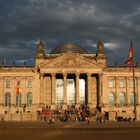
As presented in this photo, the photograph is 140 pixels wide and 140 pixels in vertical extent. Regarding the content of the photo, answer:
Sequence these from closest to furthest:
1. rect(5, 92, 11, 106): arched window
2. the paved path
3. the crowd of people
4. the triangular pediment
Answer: the paved path < the crowd of people < the triangular pediment < rect(5, 92, 11, 106): arched window

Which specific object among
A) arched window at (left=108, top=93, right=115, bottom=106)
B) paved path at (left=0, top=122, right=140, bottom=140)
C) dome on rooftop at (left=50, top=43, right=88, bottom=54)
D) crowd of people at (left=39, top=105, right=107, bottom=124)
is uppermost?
dome on rooftop at (left=50, top=43, right=88, bottom=54)

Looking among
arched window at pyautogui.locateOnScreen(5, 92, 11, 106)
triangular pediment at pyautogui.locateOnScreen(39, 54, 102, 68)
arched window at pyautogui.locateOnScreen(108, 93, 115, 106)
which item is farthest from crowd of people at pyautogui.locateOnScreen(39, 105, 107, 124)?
arched window at pyautogui.locateOnScreen(5, 92, 11, 106)

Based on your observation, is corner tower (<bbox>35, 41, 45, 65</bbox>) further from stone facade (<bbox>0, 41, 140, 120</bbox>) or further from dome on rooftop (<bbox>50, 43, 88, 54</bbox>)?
dome on rooftop (<bbox>50, 43, 88, 54</bbox>)

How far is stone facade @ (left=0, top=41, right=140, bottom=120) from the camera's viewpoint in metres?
102

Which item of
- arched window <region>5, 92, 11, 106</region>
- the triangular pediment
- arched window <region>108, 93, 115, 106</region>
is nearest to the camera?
the triangular pediment

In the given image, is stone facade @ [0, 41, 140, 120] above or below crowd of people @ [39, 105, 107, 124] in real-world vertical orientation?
above

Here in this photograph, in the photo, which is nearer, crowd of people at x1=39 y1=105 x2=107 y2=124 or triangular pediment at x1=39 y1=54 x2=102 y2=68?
crowd of people at x1=39 y1=105 x2=107 y2=124

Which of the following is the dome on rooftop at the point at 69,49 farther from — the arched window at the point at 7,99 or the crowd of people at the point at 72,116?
the crowd of people at the point at 72,116

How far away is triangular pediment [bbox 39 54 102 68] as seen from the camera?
102 m

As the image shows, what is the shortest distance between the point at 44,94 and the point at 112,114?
3161cm

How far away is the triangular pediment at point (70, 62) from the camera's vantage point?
10219cm

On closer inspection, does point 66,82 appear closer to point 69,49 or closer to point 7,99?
point 69,49

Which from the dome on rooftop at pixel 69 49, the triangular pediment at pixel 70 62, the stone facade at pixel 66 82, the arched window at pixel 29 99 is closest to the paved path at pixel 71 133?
the stone facade at pixel 66 82

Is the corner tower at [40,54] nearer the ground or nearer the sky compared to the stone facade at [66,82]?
nearer the sky
